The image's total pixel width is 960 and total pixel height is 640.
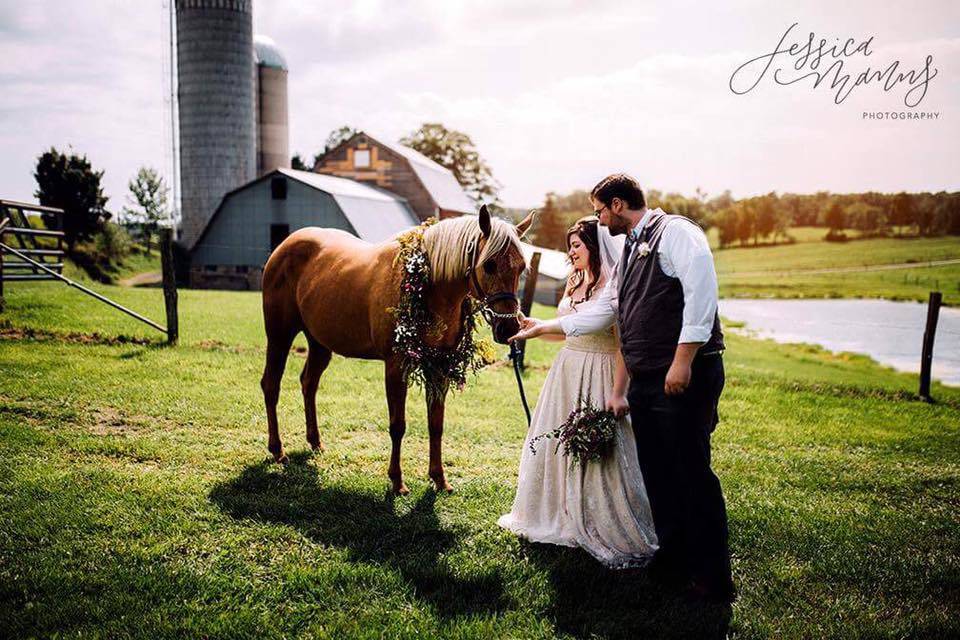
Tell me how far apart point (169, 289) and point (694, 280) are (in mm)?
10117

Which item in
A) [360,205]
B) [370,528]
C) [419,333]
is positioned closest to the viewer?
[370,528]

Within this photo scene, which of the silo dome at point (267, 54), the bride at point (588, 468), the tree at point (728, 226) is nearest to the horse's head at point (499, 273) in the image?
the bride at point (588, 468)

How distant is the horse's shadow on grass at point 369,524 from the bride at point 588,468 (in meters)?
0.65

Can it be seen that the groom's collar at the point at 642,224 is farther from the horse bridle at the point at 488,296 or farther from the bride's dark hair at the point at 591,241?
the horse bridle at the point at 488,296

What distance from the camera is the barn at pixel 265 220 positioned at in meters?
27.1

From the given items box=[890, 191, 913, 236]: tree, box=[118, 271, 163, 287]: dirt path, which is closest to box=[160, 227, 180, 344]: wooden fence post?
box=[118, 271, 163, 287]: dirt path

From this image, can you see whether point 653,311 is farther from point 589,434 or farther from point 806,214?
point 806,214

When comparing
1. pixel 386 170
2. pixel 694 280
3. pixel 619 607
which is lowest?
pixel 619 607

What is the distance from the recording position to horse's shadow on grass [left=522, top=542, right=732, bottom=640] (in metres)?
3.12

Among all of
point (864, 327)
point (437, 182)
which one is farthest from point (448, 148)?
point (864, 327)

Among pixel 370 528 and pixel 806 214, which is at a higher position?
pixel 806 214

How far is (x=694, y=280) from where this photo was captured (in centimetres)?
308

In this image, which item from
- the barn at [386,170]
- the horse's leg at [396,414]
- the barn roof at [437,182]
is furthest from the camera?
the barn roof at [437,182]

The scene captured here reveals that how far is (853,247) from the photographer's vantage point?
40.7 meters
